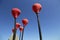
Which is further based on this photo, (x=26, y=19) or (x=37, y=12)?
(x=26, y=19)

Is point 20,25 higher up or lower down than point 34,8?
lower down

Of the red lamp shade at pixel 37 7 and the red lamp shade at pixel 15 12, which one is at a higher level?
the red lamp shade at pixel 37 7

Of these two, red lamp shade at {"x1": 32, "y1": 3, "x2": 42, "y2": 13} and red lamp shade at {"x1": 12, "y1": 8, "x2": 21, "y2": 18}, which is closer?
red lamp shade at {"x1": 32, "y1": 3, "x2": 42, "y2": 13}

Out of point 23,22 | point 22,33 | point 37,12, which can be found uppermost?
point 37,12

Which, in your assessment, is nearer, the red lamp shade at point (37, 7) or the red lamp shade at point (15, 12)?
the red lamp shade at point (37, 7)

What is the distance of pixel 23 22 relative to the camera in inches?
477

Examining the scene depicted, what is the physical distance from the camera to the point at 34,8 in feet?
30.0

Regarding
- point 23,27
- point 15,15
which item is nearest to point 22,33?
point 23,27

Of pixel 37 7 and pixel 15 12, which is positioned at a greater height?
pixel 37 7

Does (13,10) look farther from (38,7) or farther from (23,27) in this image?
(23,27)

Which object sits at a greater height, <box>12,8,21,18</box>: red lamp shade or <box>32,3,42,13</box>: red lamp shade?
<box>32,3,42,13</box>: red lamp shade

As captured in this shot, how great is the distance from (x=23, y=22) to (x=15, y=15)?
2775 mm

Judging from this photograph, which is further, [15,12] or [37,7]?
[15,12]

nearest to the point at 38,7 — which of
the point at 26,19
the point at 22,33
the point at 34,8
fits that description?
the point at 34,8
